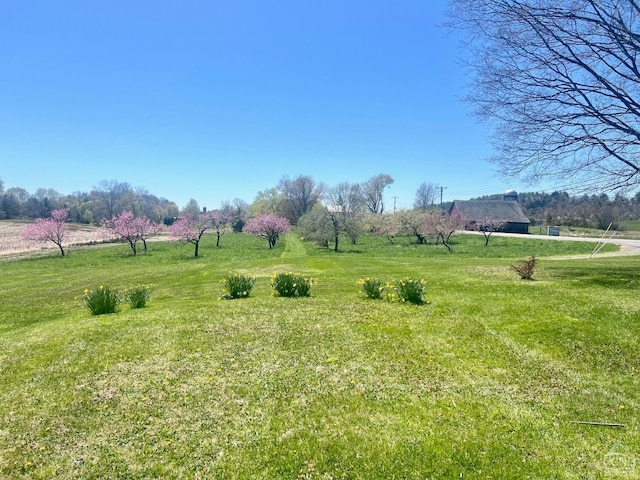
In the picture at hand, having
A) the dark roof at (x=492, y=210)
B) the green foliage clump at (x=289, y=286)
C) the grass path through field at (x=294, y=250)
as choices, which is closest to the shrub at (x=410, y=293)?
the green foliage clump at (x=289, y=286)

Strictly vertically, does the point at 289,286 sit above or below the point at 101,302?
above

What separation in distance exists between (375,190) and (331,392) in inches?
2992

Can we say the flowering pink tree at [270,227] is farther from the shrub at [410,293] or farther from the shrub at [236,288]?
the shrub at [410,293]

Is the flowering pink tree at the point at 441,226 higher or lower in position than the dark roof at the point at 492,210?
lower

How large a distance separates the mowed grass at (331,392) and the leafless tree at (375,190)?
7057 centimetres

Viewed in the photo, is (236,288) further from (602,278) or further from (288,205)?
(288,205)

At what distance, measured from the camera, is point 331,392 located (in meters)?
4.32

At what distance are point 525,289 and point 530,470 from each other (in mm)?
7391

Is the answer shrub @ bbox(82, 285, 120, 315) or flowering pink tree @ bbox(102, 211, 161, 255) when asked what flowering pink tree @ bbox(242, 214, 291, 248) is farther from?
shrub @ bbox(82, 285, 120, 315)

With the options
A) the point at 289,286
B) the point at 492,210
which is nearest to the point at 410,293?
the point at 289,286

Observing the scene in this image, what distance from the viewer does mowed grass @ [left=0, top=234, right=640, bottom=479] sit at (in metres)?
3.15

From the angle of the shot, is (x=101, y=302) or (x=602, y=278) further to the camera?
(x=602, y=278)

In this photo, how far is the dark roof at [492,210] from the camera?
62.0m

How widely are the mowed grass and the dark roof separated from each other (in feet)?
190
